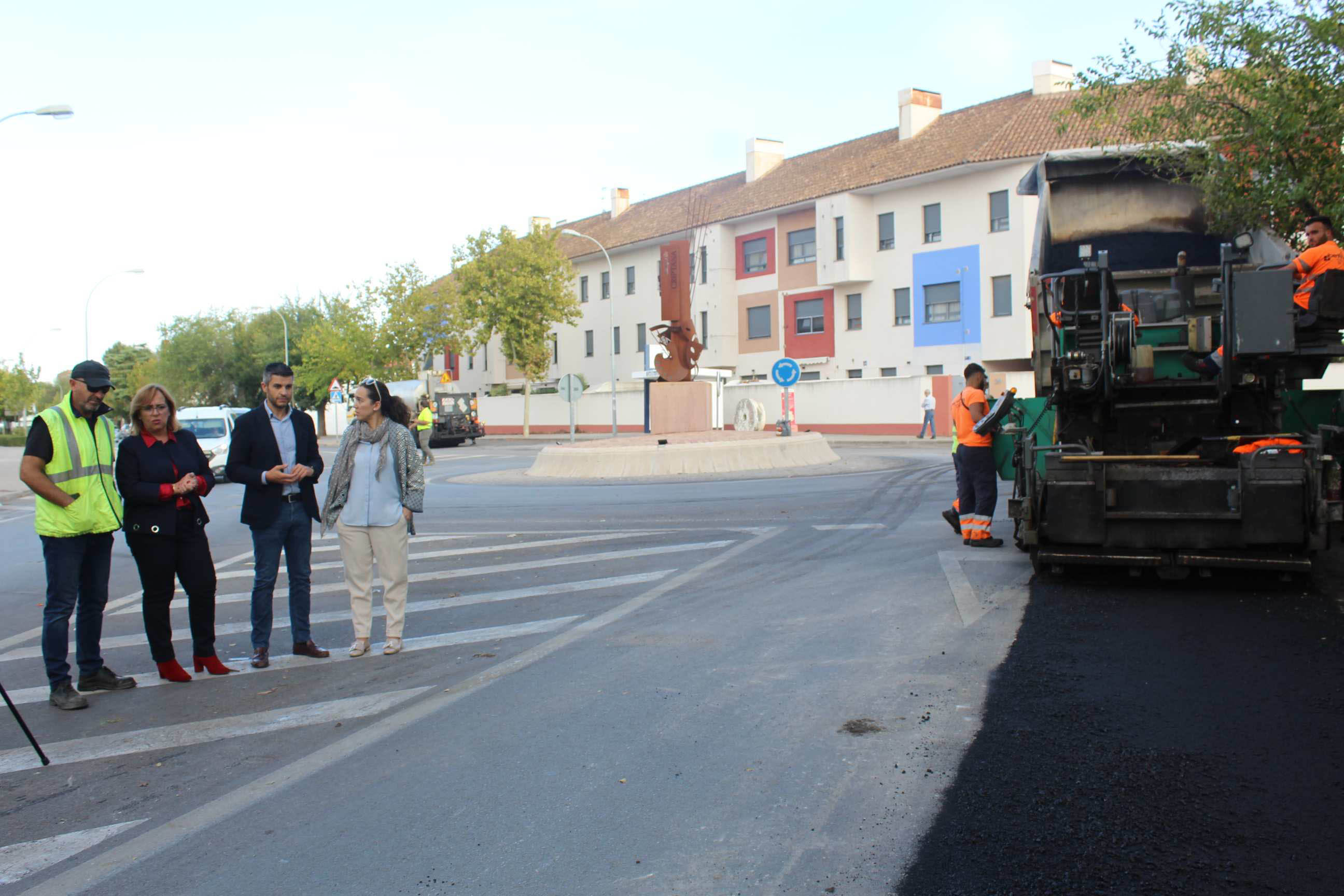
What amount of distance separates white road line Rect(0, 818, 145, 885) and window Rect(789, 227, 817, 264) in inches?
1734

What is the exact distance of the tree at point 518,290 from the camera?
180 ft

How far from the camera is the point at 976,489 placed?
10359 millimetres

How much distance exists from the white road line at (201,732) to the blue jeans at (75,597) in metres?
0.80

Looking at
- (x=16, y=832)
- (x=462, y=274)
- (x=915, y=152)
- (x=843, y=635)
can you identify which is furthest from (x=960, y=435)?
(x=462, y=274)

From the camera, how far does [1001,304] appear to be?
1558 inches

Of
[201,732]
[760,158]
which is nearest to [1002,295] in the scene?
[760,158]

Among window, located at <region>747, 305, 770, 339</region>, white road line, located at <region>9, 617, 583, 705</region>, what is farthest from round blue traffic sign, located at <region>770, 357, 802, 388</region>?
window, located at <region>747, 305, 770, 339</region>

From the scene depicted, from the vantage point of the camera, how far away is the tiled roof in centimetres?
3909

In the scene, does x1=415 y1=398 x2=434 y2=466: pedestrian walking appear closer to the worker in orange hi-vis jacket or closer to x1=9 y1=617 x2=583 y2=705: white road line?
x1=9 y1=617 x2=583 y2=705: white road line

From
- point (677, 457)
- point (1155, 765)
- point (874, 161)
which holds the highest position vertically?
point (874, 161)

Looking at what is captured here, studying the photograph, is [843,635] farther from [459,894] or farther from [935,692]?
[459,894]

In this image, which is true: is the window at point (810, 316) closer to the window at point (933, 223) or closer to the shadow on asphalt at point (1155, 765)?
the window at point (933, 223)

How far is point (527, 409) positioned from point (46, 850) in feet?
172

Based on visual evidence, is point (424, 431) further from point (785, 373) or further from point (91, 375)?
point (91, 375)
